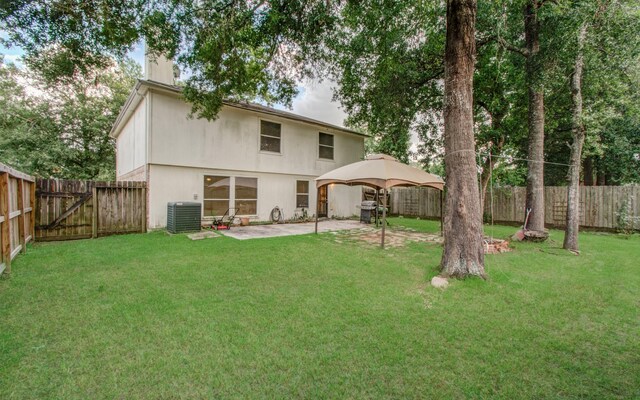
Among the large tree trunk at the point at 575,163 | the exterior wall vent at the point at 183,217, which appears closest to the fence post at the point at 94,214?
the exterior wall vent at the point at 183,217

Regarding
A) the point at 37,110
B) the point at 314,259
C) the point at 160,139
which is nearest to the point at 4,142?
the point at 37,110

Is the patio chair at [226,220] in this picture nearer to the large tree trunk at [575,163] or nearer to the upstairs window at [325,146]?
the upstairs window at [325,146]

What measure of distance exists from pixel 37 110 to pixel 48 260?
1534cm

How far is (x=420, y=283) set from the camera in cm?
425

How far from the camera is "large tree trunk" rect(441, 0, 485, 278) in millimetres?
4414

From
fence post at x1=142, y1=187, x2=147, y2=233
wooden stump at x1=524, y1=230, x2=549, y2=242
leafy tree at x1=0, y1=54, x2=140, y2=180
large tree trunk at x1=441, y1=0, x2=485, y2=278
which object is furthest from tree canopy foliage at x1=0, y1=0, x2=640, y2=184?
leafy tree at x1=0, y1=54, x2=140, y2=180

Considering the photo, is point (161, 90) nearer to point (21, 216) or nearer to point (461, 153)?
point (21, 216)

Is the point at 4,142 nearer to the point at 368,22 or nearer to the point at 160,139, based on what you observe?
the point at 160,139

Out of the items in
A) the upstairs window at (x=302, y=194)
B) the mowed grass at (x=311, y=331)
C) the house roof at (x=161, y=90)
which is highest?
the house roof at (x=161, y=90)

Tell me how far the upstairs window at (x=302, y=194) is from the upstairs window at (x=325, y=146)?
181 centimetres

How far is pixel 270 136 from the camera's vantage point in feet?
38.7

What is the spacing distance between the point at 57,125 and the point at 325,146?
15.5 meters

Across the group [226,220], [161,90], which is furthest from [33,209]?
[226,220]

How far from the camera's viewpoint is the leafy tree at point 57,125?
45.5 ft
